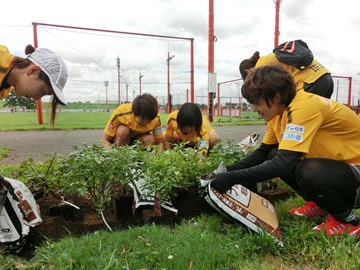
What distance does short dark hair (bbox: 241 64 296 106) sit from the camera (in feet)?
5.60

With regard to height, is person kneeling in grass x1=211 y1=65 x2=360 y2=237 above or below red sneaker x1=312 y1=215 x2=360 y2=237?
above

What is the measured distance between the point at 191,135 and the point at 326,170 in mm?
1646

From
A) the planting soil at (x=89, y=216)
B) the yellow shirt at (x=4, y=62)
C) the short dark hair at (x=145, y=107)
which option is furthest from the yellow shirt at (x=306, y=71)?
the yellow shirt at (x=4, y=62)

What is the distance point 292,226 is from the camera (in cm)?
191

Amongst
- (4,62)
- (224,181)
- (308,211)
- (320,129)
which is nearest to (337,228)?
(308,211)

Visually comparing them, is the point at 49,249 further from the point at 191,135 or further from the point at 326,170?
the point at 191,135

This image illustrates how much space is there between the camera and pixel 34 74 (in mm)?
1600

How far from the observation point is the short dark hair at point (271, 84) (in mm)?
1706

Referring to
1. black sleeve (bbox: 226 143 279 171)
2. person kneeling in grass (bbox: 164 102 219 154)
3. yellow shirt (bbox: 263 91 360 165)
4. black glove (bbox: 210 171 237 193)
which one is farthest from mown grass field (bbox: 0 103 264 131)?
yellow shirt (bbox: 263 91 360 165)

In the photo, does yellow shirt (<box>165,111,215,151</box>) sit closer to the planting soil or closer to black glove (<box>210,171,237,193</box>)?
the planting soil

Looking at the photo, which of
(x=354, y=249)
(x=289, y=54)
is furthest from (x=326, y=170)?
(x=289, y=54)

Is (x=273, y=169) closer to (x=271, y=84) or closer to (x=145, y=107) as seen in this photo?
(x=271, y=84)

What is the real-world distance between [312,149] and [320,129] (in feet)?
0.48

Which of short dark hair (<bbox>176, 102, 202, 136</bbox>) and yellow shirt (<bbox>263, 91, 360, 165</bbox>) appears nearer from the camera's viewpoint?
yellow shirt (<bbox>263, 91, 360, 165</bbox>)
